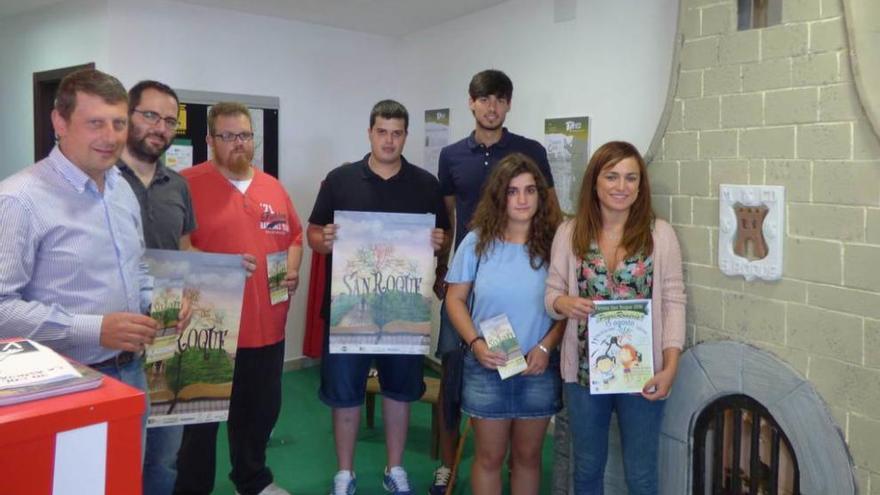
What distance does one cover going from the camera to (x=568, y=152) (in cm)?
373

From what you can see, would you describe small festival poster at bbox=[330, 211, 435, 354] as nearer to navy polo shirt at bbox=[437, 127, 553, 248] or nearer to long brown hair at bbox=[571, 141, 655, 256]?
navy polo shirt at bbox=[437, 127, 553, 248]

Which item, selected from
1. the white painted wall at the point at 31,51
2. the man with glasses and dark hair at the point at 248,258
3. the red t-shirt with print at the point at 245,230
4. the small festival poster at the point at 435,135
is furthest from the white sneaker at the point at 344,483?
the white painted wall at the point at 31,51

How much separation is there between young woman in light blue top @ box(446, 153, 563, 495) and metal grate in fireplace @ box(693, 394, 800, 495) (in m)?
0.55

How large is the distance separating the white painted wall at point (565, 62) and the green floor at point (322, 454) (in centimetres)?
181

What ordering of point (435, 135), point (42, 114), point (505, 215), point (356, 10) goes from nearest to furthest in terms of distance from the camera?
point (505, 215)
point (356, 10)
point (435, 135)
point (42, 114)

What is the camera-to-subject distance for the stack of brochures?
1.06m

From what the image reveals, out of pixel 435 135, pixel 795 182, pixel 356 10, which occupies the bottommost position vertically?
pixel 795 182

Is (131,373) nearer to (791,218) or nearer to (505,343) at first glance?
(505,343)

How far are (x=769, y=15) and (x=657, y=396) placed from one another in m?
1.28

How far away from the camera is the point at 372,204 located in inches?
109

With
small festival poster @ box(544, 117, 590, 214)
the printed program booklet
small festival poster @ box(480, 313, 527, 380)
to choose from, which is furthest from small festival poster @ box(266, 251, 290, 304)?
small festival poster @ box(544, 117, 590, 214)

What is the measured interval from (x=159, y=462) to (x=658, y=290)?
5.69 feet

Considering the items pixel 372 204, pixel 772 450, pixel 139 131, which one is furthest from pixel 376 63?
pixel 772 450

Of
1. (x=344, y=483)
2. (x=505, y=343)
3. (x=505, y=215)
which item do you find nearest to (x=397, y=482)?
(x=344, y=483)
